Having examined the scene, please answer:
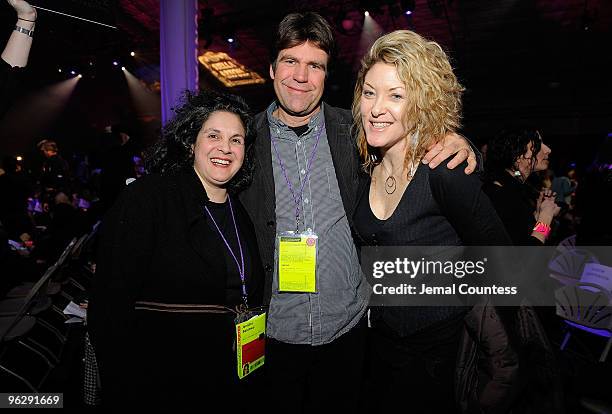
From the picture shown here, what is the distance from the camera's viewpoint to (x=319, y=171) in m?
1.97

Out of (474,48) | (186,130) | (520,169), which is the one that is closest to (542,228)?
(520,169)

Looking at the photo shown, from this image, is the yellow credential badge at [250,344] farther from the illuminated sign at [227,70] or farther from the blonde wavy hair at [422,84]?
the illuminated sign at [227,70]

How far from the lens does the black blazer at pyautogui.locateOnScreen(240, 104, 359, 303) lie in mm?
1876

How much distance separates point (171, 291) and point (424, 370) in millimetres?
939

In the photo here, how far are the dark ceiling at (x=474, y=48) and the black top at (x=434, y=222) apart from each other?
6.73 meters

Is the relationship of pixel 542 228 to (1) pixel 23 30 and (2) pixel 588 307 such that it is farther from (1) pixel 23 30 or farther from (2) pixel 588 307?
(1) pixel 23 30

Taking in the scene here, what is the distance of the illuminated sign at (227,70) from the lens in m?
13.2

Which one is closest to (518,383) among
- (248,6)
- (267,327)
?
(267,327)

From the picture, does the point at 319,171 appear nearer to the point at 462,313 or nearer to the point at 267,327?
the point at 267,327

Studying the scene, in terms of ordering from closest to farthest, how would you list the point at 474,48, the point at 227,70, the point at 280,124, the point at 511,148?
the point at 280,124, the point at 511,148, the point at 474,48, the point at 227,70

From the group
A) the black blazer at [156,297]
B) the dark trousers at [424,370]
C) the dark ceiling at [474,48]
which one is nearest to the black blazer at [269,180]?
the black blazer at [156,297]

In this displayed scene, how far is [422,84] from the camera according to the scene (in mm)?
1480

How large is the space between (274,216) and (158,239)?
19.6 inches

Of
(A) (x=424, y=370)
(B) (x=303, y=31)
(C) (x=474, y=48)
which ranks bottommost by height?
(A) (x=424, y=370)
